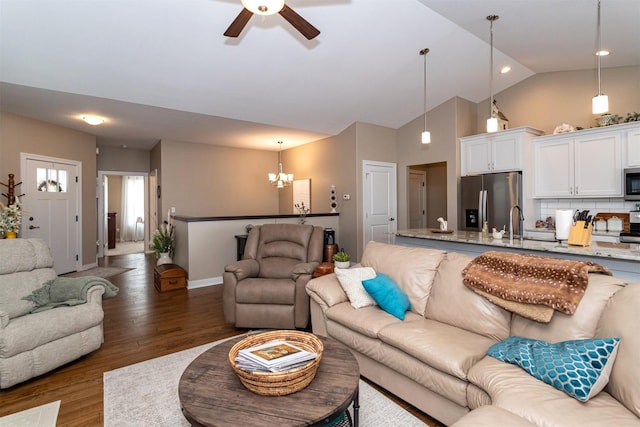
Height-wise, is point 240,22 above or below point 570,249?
above

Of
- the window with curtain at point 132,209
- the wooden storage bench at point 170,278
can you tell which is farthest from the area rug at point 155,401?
the window with curtain at point 132,209

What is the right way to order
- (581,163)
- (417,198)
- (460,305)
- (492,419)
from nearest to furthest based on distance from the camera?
(492,419) → (460,305) → (581,163) → (417,198)

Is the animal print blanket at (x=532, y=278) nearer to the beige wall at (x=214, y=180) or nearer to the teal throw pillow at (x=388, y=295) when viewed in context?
the teal throw pillow at (x=388, y=295)

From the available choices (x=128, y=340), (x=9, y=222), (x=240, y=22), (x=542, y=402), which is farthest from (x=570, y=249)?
(x=9, y=222)

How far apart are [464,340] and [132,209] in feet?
36.3

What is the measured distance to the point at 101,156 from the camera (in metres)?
7.46

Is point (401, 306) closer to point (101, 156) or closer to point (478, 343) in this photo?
point (478, 343)

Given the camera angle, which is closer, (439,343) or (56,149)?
(439,343)

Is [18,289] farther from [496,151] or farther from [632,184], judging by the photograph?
[632,184]

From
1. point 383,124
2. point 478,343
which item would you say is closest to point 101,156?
point 383,124

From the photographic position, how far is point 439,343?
1857 mm

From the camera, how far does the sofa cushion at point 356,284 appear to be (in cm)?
253

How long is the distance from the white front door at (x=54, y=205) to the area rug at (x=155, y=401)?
426cm

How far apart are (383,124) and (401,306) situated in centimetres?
463
